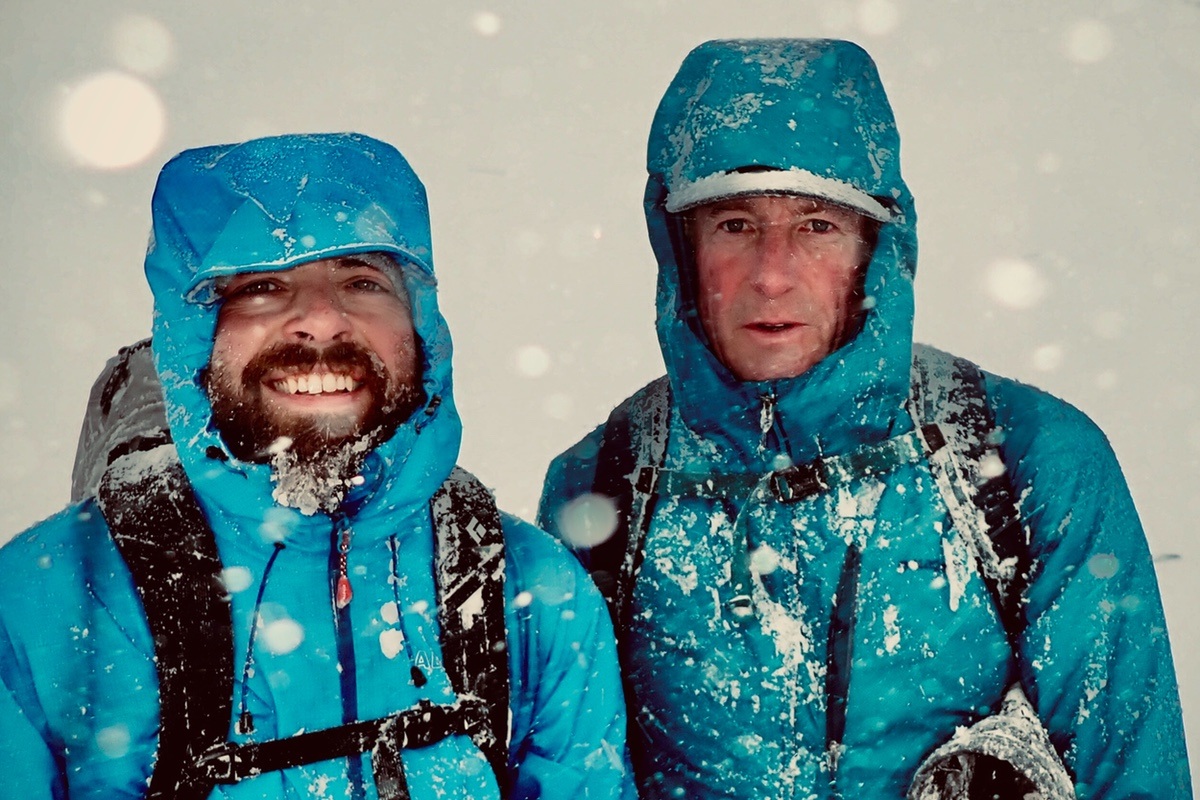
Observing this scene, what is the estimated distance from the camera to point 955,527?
8.51ft

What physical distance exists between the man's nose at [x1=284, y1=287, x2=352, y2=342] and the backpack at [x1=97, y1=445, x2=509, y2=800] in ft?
1.28

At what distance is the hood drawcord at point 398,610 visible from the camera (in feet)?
Result: 7.07

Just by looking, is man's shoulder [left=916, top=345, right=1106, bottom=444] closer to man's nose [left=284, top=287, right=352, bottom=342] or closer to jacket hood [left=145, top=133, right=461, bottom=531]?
jacket hood [left=145, top=133, right=461, bottom=531]

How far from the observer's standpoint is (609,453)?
298cm

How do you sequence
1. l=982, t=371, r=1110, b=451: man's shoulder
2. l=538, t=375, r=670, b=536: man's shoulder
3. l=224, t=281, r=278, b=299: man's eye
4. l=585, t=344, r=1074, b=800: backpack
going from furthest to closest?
l=538, t=375, r=670, b=536: man's shoulder < l=982, t=371, r=1110, b=451: man's shoulder < l=585, t=344, r=1074, b=800: backpack < l=224, t=281, r=278, b=299: man's eye

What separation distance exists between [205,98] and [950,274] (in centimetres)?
511

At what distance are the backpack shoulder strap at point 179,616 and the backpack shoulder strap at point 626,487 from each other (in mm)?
1029

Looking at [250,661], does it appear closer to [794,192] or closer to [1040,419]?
[794,192]

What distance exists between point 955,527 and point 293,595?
1.49 meters

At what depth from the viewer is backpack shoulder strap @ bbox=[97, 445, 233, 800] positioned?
201 cm

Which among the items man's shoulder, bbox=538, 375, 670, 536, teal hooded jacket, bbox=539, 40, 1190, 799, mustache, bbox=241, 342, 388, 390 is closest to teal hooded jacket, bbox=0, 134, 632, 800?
mustache, bbox=241, 342, 388, 390

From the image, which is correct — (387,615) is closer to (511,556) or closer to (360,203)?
(511,556)

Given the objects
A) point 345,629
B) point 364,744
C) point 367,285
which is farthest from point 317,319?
point 364,744

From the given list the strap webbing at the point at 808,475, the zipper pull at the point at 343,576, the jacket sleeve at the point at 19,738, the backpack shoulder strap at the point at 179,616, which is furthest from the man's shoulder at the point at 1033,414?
the jacket sleeve at the point at 19,738
